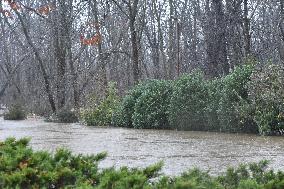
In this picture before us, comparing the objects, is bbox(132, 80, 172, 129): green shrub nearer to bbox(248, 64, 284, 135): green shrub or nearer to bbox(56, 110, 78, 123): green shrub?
bbox(248, 64, 284, 135): green shrub

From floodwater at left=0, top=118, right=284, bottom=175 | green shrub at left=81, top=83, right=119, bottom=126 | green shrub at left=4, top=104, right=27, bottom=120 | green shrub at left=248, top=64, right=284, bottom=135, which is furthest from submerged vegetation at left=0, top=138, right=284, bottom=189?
green shrub at left=4, top=104, right=27, bottom=120

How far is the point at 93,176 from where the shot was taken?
3.41 meters

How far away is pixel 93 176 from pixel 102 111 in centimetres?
1325

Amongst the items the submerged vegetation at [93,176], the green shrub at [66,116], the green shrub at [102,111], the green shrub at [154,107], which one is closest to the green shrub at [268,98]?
the green shrub at [154,107]

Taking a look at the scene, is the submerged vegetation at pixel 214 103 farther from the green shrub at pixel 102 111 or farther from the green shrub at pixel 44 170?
the green shrub at pixel 44 170

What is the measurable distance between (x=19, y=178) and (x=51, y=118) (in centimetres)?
1699

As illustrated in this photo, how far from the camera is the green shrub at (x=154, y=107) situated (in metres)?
13.7

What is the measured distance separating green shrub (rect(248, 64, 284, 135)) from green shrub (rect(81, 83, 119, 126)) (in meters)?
5.80

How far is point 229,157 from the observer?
6664 millimetres

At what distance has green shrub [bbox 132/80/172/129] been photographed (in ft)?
44.9

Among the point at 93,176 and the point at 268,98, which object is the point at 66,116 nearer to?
the point at 268,98

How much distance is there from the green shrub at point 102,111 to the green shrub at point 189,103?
11.0ft

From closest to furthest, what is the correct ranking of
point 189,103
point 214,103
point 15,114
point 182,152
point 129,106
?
point 182,152 → point 214,103 → point 189,103 → point 129,106 → point 15,114

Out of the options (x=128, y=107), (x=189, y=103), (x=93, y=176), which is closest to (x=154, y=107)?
(x=189, y=103)
